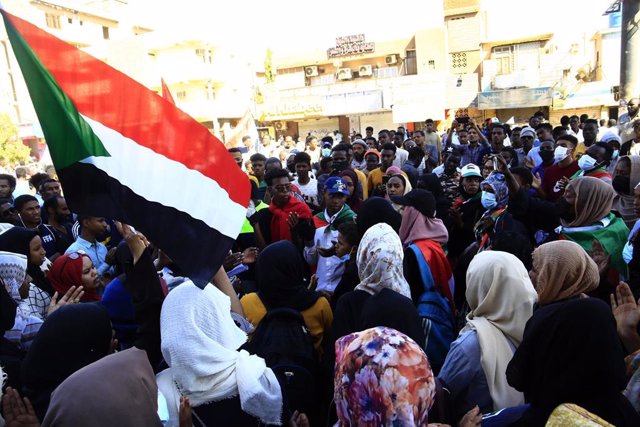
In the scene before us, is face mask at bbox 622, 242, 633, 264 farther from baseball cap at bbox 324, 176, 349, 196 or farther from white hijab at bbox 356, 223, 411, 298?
baseball cap at bbox 324, 176, 349, 196

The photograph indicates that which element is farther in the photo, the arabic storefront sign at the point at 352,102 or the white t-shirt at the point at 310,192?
the arabic storefront sign at the point at 352,102

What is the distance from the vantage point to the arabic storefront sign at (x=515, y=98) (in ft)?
94.7

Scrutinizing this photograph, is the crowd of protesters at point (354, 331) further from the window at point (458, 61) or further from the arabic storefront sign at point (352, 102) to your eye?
the window at point (458, 61)

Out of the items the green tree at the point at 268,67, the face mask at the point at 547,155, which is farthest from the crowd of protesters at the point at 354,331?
the green tree at the point at 268,67

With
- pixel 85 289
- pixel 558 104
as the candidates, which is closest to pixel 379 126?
pixel 558 104

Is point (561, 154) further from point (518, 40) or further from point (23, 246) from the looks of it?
point (518, 40)

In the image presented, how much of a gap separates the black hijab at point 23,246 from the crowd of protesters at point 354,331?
1cm

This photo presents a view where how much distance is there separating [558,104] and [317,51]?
65.7 ft

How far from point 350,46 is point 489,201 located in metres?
37.0

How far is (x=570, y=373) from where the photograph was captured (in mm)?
1766

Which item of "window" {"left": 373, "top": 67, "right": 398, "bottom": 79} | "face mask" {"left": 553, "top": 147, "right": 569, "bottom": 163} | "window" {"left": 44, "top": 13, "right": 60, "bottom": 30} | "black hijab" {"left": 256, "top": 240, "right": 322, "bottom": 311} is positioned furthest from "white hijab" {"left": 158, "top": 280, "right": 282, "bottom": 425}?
"window" {"left": 44, "top": 13, "right": 60, "bottom": 30}

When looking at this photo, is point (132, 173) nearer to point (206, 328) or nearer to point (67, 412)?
point (206, 328)

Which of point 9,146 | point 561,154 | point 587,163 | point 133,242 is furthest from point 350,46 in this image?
point 133,242

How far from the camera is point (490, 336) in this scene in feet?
7.30
